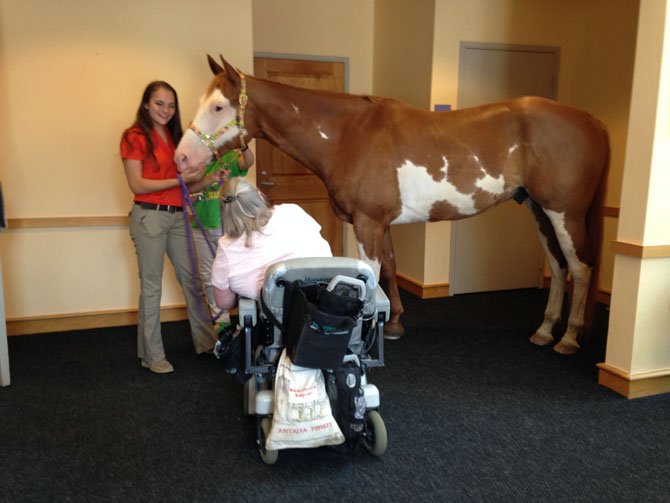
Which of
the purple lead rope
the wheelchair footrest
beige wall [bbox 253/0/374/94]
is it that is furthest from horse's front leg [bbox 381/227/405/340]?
beige wall [bbox 253/0/374/94]

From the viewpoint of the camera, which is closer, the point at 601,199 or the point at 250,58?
the point at 601,199

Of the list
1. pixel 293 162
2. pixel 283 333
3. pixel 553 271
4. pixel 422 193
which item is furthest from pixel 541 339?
pixel 293 162

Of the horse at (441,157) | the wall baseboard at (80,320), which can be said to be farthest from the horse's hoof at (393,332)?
the wall baseboard at (80,320)

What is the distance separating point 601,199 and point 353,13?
117 inches

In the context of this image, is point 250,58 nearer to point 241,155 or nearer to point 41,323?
point 241,155

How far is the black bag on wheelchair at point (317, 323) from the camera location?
1.69 metres

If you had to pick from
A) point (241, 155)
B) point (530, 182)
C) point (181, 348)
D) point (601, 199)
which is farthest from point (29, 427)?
point (601, 199)

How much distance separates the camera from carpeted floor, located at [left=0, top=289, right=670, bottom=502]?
1.95 meters

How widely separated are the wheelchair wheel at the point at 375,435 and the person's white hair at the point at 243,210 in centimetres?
84

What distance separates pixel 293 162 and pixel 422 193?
2.04 m

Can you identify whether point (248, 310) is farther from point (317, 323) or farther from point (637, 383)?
→ point (637, 383)

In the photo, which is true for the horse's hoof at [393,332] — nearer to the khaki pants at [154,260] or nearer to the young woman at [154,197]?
the khaki pants at [154,260]

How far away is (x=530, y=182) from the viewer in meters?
3.21

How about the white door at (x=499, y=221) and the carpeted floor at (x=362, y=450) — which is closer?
the carpeted floor at (x=362, y=450)
